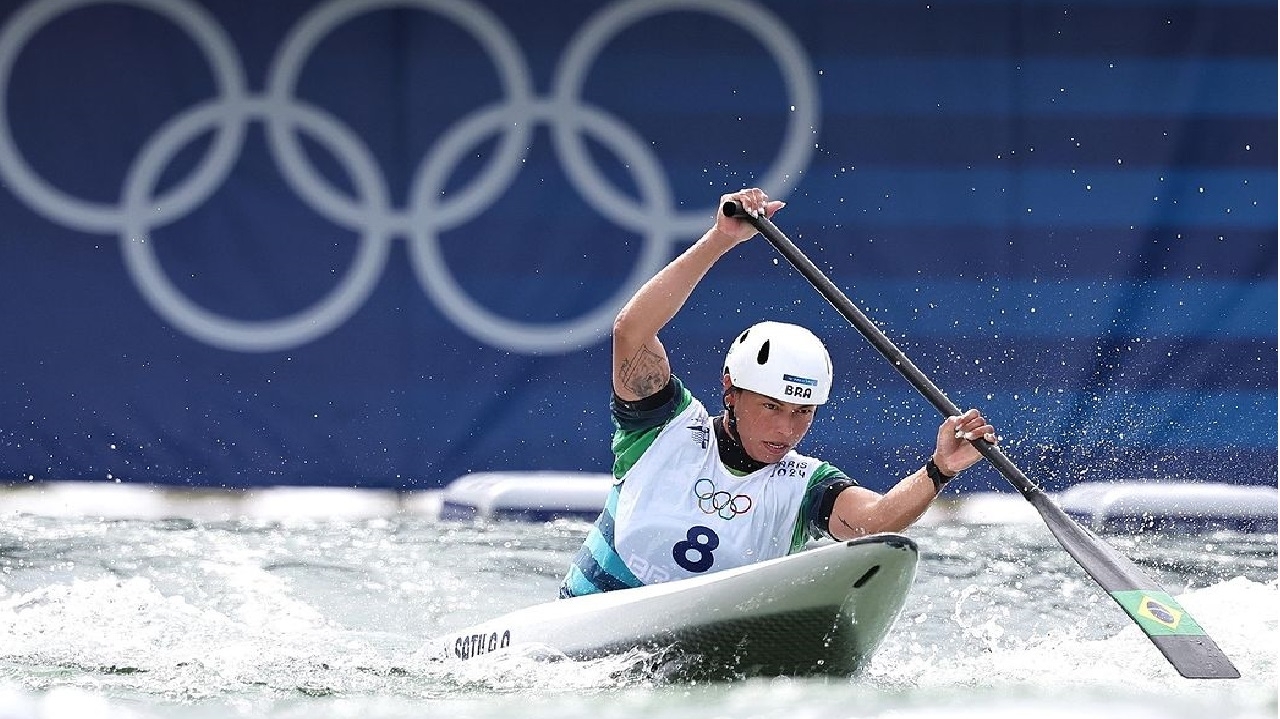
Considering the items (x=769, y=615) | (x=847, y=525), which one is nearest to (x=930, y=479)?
(x=847, y=525)

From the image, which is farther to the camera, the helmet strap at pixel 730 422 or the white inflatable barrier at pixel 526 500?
the white inflatable barrier at pixel 526 500

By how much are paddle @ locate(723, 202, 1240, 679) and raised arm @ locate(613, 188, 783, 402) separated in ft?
0.16

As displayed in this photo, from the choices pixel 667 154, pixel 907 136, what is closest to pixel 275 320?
pixel 667 154

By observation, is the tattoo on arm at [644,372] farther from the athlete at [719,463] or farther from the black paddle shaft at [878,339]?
the black paddle shaft at [878,339]

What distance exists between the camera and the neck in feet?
18.6

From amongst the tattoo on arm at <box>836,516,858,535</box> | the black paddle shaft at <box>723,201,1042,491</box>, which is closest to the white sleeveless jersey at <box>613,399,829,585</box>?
the tattoo on arm at <box>836,516,858,535</box>

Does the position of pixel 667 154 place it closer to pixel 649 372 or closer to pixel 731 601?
pixel 649 372

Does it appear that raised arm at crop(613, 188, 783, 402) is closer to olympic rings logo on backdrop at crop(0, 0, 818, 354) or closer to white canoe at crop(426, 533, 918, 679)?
white canoe at crop(426, 533, 918, 679)

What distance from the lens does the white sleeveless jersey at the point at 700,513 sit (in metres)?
5.58

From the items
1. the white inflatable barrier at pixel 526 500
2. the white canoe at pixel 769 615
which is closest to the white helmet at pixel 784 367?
the white canoe at pixel 769 615

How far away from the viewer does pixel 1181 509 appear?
29.2ft

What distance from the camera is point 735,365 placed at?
5.59m

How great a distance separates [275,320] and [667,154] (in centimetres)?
196

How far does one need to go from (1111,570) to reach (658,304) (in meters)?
1.42
